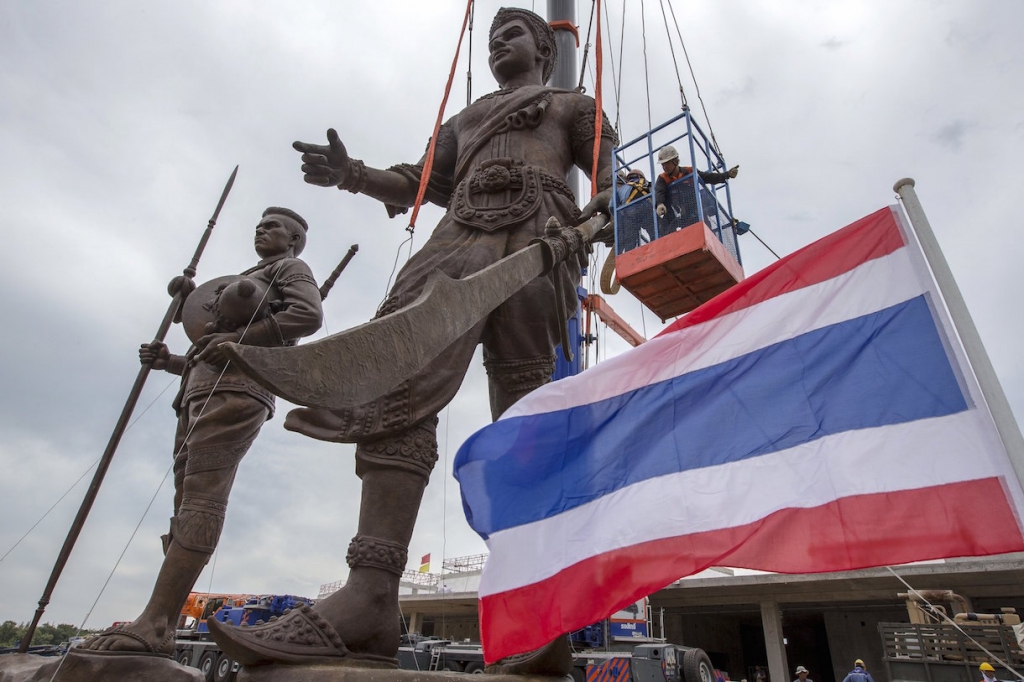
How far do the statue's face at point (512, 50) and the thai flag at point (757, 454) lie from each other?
197cm

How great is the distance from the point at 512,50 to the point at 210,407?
2.53m

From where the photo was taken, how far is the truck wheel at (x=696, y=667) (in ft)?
25.9

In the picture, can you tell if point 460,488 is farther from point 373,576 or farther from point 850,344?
point 850,344

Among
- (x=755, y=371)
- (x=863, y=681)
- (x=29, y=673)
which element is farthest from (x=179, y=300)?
(x=863, y=681)

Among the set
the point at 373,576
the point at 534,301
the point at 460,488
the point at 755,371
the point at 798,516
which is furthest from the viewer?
the point at 534,301

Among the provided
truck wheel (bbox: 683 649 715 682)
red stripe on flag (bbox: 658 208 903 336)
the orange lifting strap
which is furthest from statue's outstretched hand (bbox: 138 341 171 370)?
truck wheel (bbox: 683 649 715 682)

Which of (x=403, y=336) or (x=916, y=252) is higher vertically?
(x=916, y=252)

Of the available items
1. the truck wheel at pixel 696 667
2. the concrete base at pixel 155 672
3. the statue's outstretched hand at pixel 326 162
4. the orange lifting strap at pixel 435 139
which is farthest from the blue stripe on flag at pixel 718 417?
the truck wheel at pixel 696 667

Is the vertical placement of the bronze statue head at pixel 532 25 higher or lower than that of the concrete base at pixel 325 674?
higher

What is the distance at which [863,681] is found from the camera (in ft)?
30.7

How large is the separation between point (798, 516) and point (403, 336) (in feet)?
4.14

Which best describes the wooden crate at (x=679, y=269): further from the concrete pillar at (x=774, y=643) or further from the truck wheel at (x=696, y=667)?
the concrete pillar at (x=774, y=643)

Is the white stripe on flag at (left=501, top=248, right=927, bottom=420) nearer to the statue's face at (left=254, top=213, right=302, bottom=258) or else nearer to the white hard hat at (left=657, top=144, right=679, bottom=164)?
the statue's face at (left=254, top=213, right=302, bottom=258)

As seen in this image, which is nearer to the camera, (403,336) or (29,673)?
(403,336)
